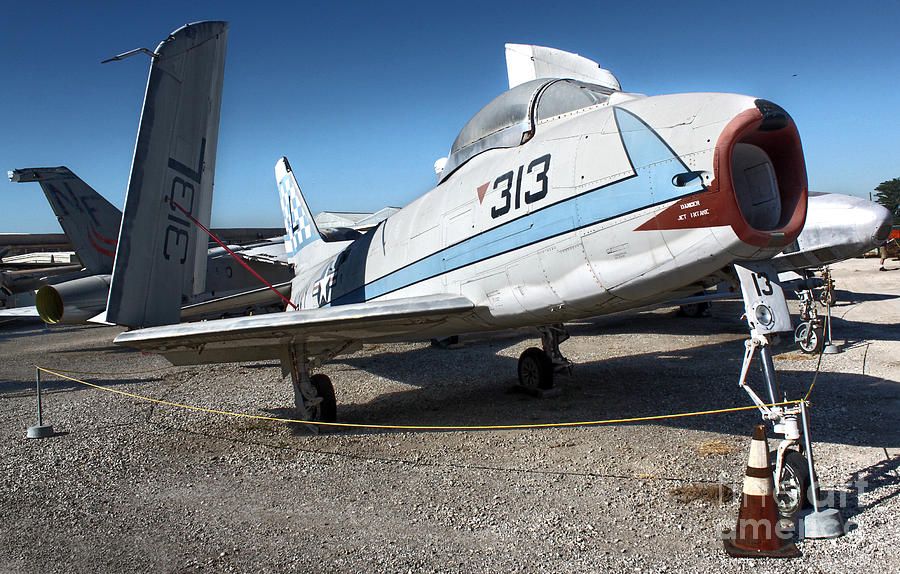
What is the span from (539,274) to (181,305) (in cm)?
562

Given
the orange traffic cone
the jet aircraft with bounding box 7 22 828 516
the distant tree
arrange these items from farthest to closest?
the distant tree → the jet aircraft with bounding box 7 22 828 516 → the orange traffic cone

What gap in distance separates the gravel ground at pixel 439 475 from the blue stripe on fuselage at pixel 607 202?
6.67 ft

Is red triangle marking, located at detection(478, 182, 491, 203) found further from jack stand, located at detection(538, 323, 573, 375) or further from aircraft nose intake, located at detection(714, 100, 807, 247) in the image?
jack stand, located at detection(538, 323, 573, 375)

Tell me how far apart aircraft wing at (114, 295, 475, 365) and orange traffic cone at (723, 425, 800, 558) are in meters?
2.96

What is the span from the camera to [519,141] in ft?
19.5

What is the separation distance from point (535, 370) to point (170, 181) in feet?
18.3

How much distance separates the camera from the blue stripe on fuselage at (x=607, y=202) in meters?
4.44

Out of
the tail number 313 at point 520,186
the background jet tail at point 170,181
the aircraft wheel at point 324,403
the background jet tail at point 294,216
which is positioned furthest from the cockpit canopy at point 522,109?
the background jet tail at point 294,216

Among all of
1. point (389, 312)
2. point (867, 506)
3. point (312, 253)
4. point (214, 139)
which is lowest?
point (867, 506)

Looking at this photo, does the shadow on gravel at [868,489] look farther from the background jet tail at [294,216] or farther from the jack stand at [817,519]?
the background jet tail at [294,216]

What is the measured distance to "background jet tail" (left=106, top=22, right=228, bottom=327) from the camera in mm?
7355

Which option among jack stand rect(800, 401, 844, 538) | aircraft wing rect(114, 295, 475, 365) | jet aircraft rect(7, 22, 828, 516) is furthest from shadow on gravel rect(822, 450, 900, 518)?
aircraft wing rect(114, 295, 475, 365)

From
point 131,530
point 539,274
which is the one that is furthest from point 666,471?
point 131,530

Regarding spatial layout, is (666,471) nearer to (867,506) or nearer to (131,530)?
(867,506)
